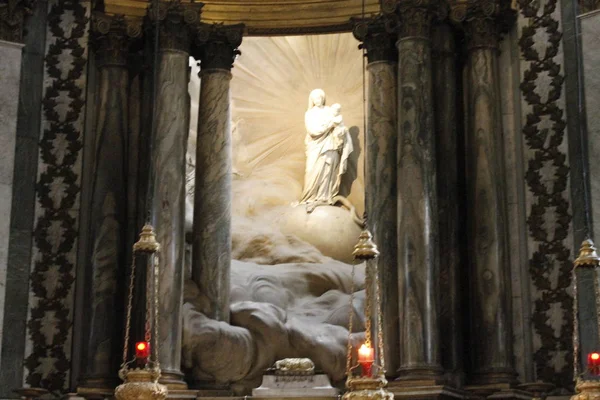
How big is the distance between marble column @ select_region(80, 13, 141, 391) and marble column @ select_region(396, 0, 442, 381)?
12.2 feet

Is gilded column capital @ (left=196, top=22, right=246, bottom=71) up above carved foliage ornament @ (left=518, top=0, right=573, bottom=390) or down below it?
above

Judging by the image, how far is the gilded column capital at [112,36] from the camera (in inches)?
718

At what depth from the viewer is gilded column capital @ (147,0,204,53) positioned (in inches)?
713

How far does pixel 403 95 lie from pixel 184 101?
300 centimetres

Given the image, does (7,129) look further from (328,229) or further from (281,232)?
(328,229)

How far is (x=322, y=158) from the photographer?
1991cm

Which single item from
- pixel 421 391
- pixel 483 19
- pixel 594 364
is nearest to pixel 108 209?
pixel 421 391

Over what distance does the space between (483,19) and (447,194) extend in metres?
2.41

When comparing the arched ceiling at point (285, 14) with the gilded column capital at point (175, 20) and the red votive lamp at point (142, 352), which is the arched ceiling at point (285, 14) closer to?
the gilded column capital at point (175, 20)

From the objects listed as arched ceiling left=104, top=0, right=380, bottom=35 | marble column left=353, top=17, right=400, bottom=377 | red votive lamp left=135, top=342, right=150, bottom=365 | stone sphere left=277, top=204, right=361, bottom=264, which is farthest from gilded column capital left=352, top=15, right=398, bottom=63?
red votive lamp left=135, top=342, right=150, bottom=365

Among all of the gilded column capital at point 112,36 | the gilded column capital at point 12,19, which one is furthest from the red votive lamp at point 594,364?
the gilded column capital at point 12,19

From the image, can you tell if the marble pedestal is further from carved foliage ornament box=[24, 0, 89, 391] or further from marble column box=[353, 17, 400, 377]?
carved foliage ornament box=[24, 0, 89, 391]

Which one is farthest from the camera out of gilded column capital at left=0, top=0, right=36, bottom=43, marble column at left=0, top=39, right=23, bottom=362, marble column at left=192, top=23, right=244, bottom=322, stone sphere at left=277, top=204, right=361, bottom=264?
stone sphere at left=277, top=204, right=361, bottom=264

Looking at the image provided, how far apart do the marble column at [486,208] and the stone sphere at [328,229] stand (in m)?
2.33
